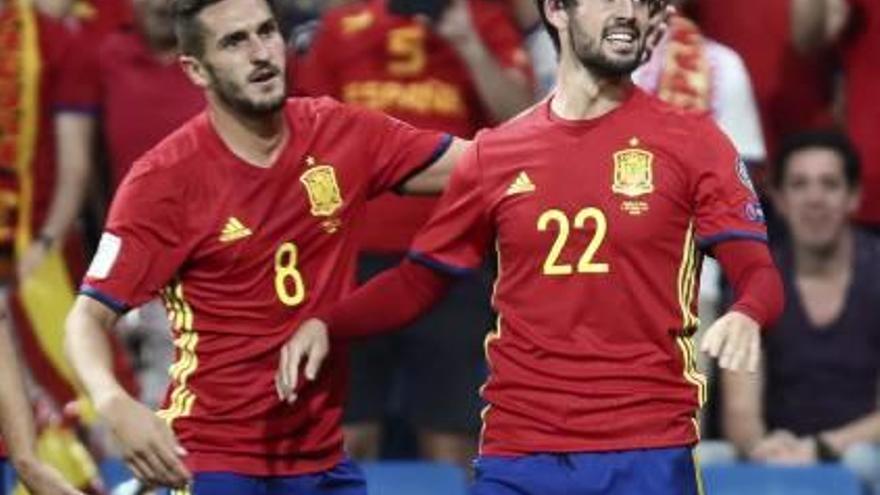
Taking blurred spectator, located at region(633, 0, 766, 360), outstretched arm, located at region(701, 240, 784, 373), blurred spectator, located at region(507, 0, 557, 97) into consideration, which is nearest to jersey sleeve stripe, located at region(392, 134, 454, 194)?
outstretched arm, located at region(701, 240, 784, 373)

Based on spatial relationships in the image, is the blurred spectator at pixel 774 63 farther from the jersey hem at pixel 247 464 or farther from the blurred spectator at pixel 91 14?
the jersey hem at pixel 247 464

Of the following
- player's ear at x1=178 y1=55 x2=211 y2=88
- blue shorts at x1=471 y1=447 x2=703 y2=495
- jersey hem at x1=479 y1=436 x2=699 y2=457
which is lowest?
blue shorts at x1=471 y1=447 x2=703 y2=495

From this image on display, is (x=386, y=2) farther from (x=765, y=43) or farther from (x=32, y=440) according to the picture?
(x=32, y=440)

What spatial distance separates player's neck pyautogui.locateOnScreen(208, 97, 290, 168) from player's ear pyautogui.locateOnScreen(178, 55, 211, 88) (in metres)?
0.08

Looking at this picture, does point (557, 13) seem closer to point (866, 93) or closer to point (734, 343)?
point (734, 343)

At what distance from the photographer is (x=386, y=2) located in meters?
10.0

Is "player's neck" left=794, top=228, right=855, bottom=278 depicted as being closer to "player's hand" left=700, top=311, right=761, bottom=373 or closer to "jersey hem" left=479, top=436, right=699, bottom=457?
"jersey hem" left=479, top=436, right=699, bottom=457

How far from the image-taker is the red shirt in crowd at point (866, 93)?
1041 cm

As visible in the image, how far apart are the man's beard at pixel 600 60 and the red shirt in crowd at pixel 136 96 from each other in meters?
3.03

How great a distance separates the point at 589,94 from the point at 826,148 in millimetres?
2698

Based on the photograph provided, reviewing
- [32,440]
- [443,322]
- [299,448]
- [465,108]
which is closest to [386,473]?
[443,322]

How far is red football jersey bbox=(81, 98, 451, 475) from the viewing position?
782 cm

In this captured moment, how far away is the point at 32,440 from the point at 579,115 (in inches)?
61.1

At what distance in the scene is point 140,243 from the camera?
7.75m
